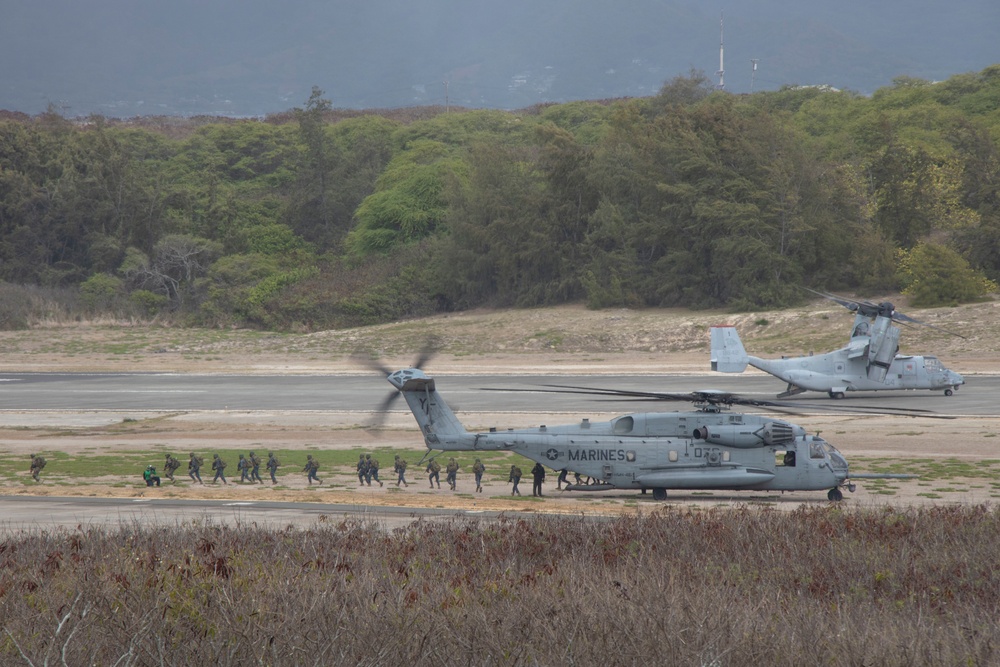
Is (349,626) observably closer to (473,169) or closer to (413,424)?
(413,424)

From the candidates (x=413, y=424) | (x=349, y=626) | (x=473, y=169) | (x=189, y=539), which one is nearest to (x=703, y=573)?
(x=349, y=626)

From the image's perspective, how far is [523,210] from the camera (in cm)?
7519

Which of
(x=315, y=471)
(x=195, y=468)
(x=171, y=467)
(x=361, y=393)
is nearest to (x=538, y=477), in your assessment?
(x=315, y=471)

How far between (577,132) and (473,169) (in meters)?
20.8

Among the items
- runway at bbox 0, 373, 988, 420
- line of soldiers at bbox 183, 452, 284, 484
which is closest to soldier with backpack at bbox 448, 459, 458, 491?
line of soldiers at bbox 183, 452, 284, 484

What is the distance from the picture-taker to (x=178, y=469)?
30.6 meters

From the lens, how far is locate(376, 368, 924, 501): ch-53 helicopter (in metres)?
24.2

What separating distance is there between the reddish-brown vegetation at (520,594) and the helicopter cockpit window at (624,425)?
7165 mm

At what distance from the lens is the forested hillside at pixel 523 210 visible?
6656 cm

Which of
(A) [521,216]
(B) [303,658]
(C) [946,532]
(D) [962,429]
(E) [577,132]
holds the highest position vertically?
(E) [577,132]

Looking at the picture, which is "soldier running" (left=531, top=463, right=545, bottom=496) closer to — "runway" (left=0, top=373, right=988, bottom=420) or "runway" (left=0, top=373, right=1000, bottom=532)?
"runway" (left=0, top=373, right=1000, bottom=532)

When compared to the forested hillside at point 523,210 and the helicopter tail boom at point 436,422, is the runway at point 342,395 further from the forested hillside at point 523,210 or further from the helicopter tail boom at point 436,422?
the forested hillside at point 523,210

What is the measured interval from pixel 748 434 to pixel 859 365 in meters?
19.5

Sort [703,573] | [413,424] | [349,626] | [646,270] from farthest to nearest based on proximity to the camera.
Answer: [646,270] → [413,424] → [703,573] → [349,626]
